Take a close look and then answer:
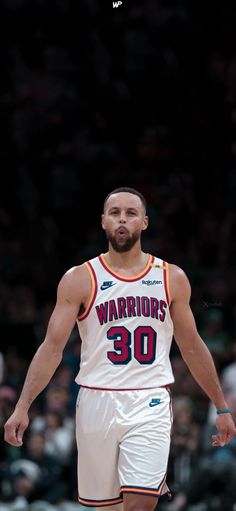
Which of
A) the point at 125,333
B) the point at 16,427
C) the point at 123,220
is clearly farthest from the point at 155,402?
the point at 123,220

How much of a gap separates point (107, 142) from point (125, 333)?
6.76 m

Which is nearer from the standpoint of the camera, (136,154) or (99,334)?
(99,334)

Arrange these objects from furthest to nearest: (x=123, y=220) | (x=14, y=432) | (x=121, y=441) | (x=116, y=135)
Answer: (x=116, y=135) → (x=123, y=220) → (x=121, y=441) → (x=14, y=432)

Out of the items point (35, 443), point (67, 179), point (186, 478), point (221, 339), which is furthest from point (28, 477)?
point (67, 179)

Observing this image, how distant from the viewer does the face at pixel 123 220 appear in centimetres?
658

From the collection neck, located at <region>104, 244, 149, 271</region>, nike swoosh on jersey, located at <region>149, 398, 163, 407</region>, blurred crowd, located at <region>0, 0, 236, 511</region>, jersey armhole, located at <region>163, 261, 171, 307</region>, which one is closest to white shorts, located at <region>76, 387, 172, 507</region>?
nike swoosh on jersey, located at <region>149, 398, 163, 407</region>

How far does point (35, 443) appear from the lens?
35.5 ft

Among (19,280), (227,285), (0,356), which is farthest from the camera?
(19,280)

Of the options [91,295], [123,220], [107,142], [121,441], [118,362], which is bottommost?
[121,441]

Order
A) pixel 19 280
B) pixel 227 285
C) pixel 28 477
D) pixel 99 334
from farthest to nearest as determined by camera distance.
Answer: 1. pixel 19 280
2. pixel 227 285
3. pixel 28 477
4. pixel 99 334

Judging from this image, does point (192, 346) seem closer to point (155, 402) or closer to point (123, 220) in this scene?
point (155, 402)

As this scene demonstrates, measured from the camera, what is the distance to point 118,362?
6492 millimetres

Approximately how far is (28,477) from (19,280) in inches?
125

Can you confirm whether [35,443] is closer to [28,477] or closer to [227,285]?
[28,477]
